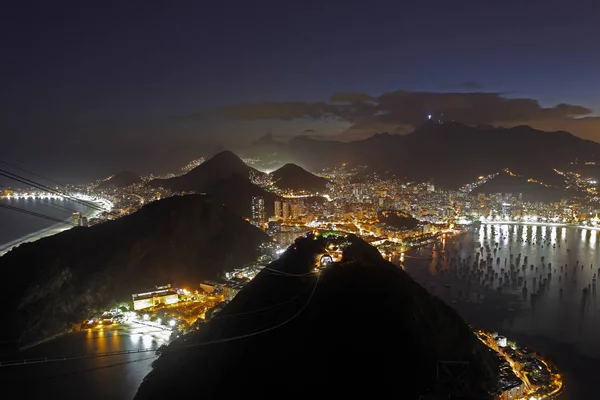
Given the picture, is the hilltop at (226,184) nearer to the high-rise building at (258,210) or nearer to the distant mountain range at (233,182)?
the distant mountain range at (233,182)

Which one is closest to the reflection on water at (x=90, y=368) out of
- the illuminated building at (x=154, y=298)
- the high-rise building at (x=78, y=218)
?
the illuminated building at (x=154, y=298)

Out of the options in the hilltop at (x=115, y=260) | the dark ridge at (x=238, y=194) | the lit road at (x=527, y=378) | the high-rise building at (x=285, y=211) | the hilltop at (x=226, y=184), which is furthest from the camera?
the hilltop at (x=226, y=184)

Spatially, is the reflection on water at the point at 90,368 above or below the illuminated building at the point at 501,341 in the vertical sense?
below

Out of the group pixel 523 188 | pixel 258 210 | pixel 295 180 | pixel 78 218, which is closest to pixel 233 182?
pixel 258 210

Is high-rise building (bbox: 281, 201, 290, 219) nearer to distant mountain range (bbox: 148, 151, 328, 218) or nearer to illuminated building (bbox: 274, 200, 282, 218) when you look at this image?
illuminated building (bbox: 274, 200, 282, 218)

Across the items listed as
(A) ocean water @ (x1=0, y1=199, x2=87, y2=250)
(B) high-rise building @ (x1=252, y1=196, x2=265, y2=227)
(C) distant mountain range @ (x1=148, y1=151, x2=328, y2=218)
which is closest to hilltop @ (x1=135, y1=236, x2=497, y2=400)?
(C) distant mountain range @ (x1=148, y1=151, x2=328, y2=218)

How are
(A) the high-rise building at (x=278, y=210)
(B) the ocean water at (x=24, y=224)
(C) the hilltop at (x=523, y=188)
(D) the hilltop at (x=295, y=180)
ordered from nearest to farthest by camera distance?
(B) the ocean water at (x=24, y=224) → (A) the high-rise building at (x=278, y=210) → (D) the hilltop at (x=295, y=180) → (C) the hilltop at (x=523, y=188)

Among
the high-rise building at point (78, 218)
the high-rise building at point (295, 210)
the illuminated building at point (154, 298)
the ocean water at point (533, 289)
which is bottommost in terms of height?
the ocean water at point (533, 289)

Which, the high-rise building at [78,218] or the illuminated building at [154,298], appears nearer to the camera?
the illuminated building at [154,298]
